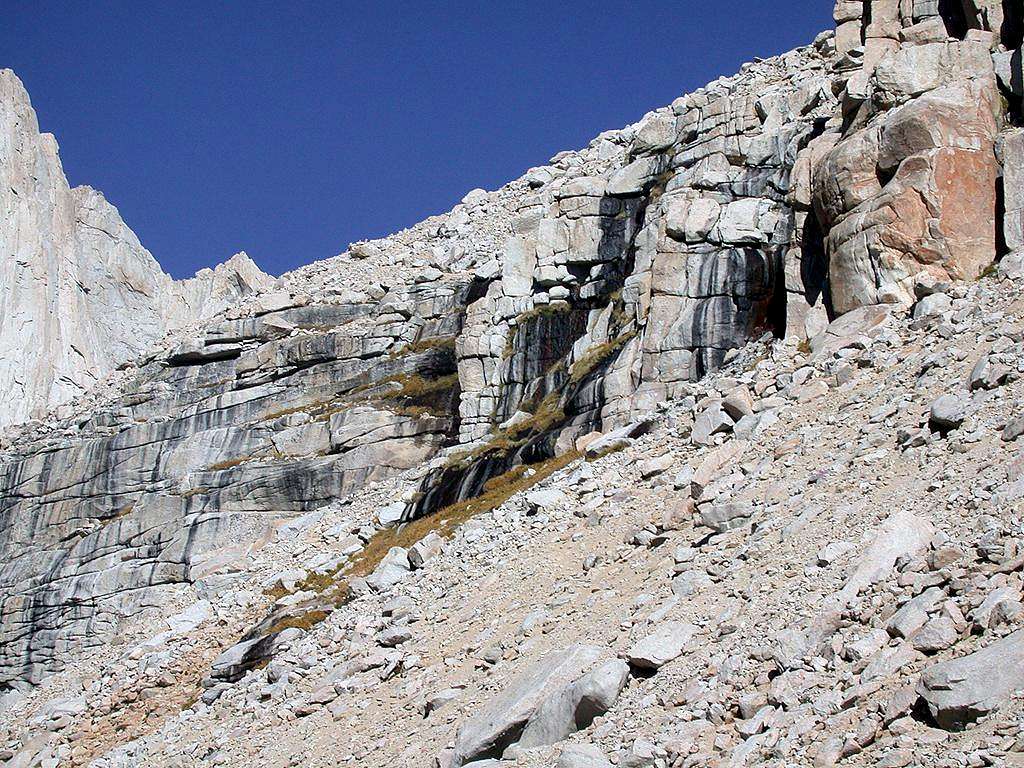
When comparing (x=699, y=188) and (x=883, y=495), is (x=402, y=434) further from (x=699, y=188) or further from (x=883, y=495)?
(x=883, y=495)

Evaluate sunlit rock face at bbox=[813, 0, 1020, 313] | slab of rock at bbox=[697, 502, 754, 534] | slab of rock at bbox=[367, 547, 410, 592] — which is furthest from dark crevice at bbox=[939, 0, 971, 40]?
slab of rock at bbox=[367, 547, 410, 592]

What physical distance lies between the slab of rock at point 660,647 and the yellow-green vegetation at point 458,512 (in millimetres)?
14436

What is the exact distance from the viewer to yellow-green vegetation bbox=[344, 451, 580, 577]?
29.4m

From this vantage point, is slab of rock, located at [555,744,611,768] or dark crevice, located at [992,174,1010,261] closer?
slab of rock, located at [555,744,611,768]

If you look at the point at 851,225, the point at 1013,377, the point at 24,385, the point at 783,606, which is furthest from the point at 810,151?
the point at 24,385

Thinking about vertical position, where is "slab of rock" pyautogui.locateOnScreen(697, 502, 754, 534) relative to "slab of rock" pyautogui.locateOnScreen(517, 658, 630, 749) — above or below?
above

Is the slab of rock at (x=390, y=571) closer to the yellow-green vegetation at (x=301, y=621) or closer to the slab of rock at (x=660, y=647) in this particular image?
the yellow-green vegetation at (x=301, y=621)

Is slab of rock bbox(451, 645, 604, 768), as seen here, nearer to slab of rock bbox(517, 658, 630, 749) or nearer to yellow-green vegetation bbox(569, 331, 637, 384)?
slab of rock bbox(517, 658, 630, 749)

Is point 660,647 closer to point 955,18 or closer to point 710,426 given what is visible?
point 710,426

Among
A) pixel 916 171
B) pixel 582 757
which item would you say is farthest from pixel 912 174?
pixel 582 757

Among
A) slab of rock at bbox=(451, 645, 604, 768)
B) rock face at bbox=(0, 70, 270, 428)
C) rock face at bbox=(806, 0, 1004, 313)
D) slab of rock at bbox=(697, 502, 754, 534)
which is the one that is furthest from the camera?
rock face at bbox=(0, 70, 270, 428)

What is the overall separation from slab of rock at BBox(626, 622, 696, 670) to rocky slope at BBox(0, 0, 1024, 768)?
1.6 inches

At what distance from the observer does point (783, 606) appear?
44.4ft

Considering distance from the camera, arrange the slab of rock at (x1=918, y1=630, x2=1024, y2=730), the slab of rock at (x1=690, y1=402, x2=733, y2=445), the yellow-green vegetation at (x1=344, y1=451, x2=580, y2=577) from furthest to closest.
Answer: the yellow-green vegetation at (x1=344, y1=451, x2=580, y2=577) < the slab of rock at (x1=690, y1=402, x2=733, y2=445) < the slab of rock at (x1=918, y1=630, x2=1024, y2=730)
